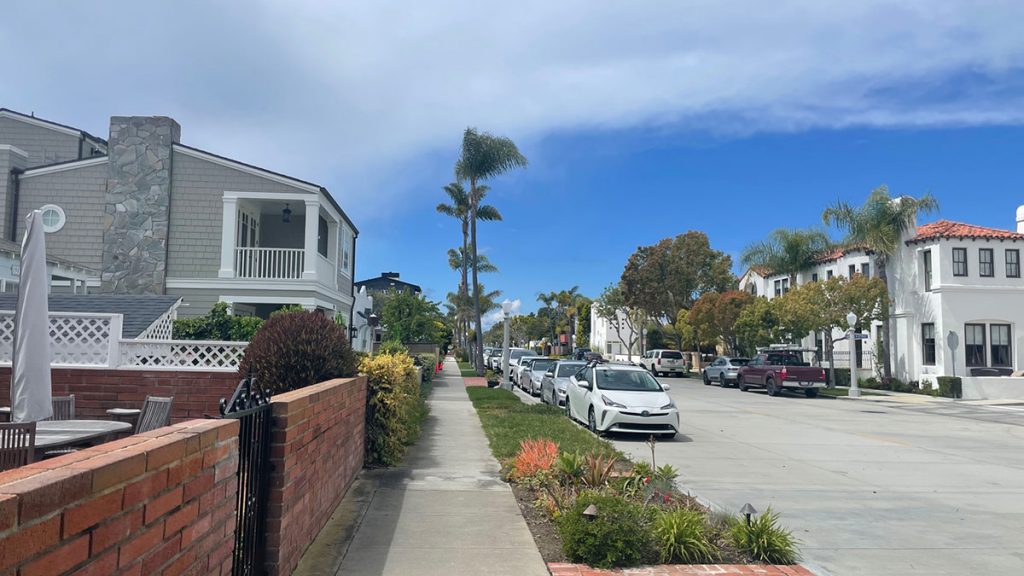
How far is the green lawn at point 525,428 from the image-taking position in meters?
10.8

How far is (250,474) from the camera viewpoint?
413 centimetres

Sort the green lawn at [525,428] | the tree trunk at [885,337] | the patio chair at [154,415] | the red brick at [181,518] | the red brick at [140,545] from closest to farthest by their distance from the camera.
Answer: the red brick at [140,545], the red brick at [181,518], the patio chair at [154,415], the green lawn at [525,428], the tree trunk at [885,337]

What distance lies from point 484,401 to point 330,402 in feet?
43.6

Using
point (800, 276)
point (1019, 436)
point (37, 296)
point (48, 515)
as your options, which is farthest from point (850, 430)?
point (800, 276)

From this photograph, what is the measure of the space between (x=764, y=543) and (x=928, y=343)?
3061 cm

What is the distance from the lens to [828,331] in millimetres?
32875

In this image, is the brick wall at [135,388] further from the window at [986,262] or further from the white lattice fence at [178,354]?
the window at [986,262]

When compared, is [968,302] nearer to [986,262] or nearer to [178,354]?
[986,262]

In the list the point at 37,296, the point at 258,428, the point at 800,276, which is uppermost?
the point at 800,276

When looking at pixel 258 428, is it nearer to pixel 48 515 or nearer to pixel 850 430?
pixel 48 515

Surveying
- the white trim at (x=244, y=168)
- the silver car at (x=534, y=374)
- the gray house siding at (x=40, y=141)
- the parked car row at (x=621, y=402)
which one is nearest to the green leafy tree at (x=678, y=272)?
the silver car at (x=534, y=374)

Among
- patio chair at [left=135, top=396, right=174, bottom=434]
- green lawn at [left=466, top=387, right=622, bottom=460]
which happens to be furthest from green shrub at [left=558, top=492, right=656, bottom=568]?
patio chair at [left=135, top=396, right=174, bottom=434]

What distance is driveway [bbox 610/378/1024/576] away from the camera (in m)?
6.23

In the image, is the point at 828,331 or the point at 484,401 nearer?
the point at 484,401
